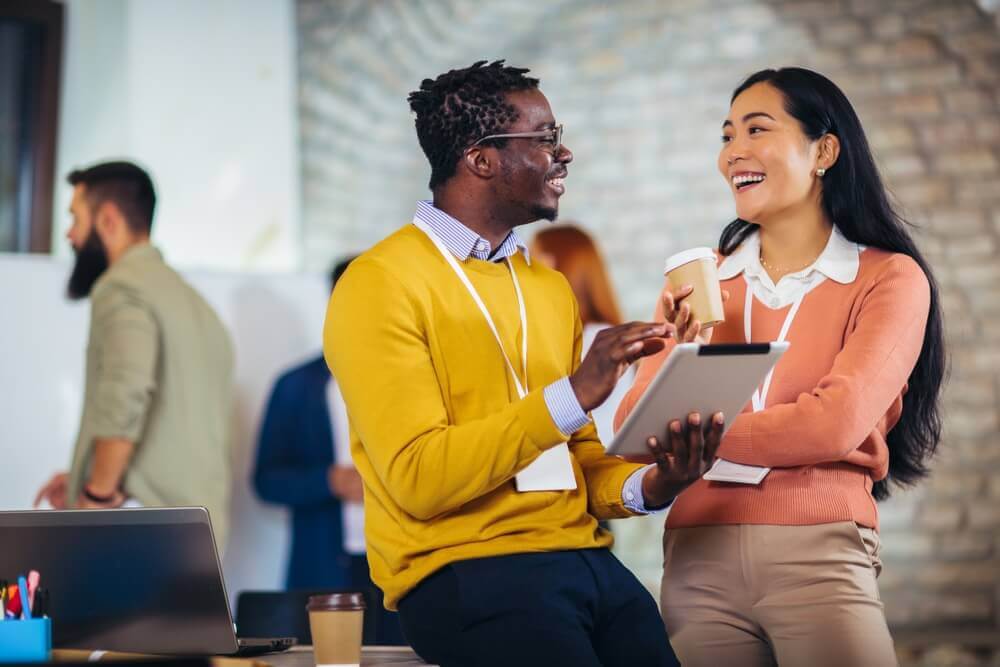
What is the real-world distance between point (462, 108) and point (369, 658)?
907 millimetres

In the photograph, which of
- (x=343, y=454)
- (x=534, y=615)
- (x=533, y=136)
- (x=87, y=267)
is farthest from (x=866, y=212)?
(x=87, y=267)

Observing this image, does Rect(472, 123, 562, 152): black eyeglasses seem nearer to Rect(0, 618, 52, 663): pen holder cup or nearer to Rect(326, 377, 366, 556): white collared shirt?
Rect(0, 618, 52, 663): pen holder cup

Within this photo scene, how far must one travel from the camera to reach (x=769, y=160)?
2.28m

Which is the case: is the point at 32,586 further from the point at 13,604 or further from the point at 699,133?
the point at 699,133

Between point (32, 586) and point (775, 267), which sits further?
point (775, 267)

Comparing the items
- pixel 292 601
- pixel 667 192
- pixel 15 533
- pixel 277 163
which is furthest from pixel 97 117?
pixel 15 533

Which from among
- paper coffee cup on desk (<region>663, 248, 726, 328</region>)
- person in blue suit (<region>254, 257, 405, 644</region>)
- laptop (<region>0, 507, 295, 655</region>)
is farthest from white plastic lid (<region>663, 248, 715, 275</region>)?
person in blue suit (<region>254, 257, 405, 644</region>)

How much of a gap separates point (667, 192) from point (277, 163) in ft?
5.73

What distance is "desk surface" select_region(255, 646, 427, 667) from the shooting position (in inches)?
73.1

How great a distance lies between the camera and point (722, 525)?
2182 millimetres

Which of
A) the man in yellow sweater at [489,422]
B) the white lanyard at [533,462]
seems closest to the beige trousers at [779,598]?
→ the man in yellow sweater at [489,422]

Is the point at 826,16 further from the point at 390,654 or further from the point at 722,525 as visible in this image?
the point at 390,654

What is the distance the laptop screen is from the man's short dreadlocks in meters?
0.76

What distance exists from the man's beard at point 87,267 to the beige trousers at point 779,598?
2340 mm
